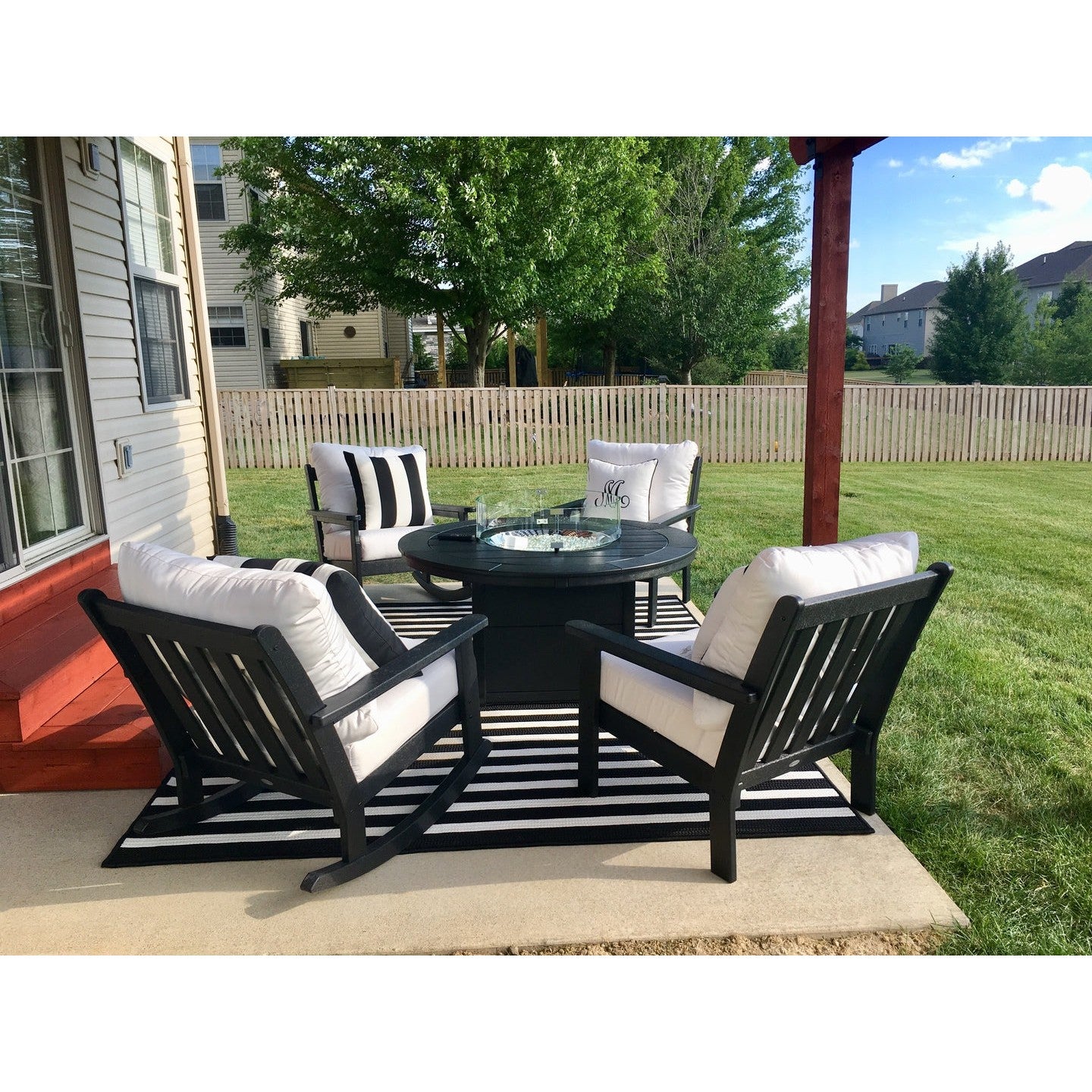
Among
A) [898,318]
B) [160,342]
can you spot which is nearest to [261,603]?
[160,342]

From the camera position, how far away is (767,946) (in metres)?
2.12

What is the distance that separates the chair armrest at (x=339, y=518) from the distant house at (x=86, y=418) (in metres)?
1.11

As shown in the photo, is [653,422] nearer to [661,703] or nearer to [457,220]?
[457,220]

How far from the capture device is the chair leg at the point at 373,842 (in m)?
2.35

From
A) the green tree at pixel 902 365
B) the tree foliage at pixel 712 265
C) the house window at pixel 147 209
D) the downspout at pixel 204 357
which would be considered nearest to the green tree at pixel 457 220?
the tree foliage at pixel 712 265

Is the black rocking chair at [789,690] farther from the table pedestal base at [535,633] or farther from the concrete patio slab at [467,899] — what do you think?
the table pedestal base at [535,633]

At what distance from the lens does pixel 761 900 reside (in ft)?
7.51

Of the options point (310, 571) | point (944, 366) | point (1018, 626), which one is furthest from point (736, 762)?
point (944, 366)

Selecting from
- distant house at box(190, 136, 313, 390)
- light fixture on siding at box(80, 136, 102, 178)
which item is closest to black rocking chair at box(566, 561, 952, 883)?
light fixture on siding at box(80, 136, 102, 178)

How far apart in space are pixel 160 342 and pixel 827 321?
436cm

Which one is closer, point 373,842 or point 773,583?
point 773,583

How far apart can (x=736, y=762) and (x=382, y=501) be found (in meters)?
3.38
